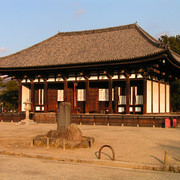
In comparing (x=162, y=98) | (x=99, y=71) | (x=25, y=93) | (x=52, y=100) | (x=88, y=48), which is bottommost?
(x=52, y=100)

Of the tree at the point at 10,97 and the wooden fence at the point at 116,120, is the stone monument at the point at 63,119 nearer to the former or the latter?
the wooden fence at the point at 116,120

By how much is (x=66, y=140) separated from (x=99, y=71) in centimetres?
1679

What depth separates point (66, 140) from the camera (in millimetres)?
11797

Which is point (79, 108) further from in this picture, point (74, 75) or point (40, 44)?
point (40, 44)

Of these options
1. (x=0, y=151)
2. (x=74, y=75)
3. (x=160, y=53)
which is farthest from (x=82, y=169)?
(x=74, y=75)

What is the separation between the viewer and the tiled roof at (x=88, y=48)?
2630cm

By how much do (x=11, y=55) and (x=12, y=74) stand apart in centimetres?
329

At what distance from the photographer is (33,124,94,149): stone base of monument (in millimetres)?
11327

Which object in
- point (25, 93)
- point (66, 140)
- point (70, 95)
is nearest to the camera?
point (66, 140)

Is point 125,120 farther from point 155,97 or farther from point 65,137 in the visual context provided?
point 65,137

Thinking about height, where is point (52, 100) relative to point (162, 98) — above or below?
below

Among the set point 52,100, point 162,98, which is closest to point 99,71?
point 52,100

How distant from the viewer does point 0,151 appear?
35.1ft

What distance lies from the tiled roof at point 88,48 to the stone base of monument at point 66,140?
13.1 meters
